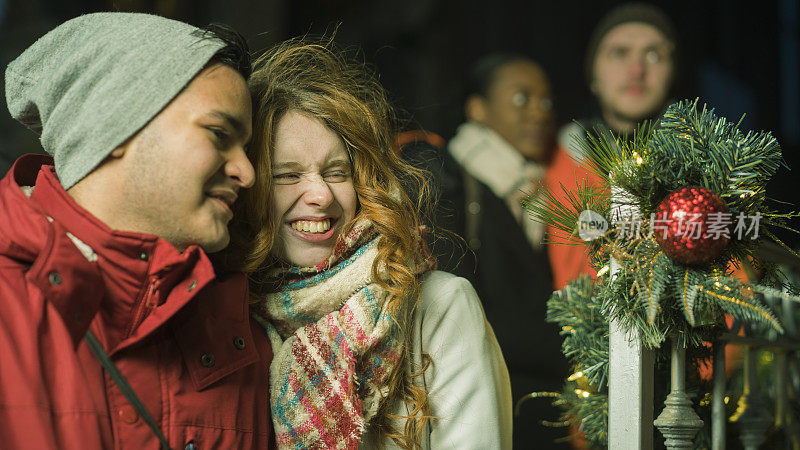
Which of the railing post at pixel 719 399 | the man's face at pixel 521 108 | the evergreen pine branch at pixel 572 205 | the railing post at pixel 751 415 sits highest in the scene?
the evergreen pine branch at pixel 572 205

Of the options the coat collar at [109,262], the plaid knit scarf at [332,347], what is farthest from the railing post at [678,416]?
the coat collar at [109,262]

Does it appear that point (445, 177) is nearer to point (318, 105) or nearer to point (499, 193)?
point (499, 193)

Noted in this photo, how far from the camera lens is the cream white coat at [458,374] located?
1.54 meters

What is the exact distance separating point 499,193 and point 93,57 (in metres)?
2.22

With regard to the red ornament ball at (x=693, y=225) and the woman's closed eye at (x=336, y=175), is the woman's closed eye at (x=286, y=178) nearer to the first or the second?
Result: the woman's closed eye at (x=336, y=175)

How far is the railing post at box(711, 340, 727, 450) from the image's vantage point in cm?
151

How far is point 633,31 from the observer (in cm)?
333

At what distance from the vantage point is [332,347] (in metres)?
1.53

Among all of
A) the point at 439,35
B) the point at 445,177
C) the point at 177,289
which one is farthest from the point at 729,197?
the point at 439,35

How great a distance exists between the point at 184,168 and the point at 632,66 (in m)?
2.44

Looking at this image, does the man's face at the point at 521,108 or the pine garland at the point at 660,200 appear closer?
the pine garland at the point at 660,200

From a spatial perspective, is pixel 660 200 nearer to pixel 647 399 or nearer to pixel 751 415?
pixel 647 399

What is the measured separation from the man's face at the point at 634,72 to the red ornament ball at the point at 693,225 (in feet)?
6.97

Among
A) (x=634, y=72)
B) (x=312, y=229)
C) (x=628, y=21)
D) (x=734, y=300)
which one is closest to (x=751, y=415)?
(x=734, y=300)
